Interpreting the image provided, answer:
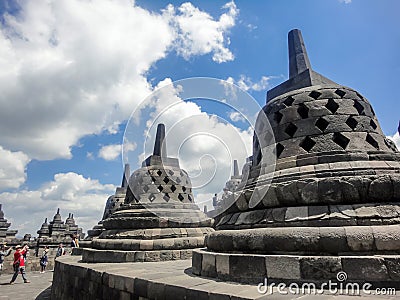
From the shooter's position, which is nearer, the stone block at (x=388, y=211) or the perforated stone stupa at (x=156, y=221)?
the stone block at (x=388, y=211)

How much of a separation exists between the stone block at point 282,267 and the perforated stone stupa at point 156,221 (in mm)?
4065

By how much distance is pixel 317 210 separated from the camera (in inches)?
128

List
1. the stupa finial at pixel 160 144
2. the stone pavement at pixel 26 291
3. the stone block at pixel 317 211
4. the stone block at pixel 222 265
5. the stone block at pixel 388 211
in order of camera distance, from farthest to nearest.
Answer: the stupa finial at pixel 160 144, the stone pavement at pixel 26 291, the stone block at pixel 222 265, the stone block at pixel 317 211, the stone block at pixel 388 211

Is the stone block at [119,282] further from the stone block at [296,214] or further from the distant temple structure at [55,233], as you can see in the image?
the distant temple structure at [55,233]

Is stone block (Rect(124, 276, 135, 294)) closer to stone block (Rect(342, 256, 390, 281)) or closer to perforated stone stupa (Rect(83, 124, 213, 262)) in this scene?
stone block (Rect(342, 256, 390, 281))

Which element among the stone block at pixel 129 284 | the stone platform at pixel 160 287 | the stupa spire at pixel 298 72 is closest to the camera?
the stone platform at pixel 160 287

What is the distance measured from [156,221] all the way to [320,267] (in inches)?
207

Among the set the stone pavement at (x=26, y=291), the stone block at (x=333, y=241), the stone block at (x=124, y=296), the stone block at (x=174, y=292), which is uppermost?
the stone block at (x=333, y=241)

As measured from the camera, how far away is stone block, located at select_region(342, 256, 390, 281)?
260cm

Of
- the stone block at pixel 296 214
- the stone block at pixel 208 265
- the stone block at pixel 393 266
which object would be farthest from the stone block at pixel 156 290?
the stone block at pixel 393 266

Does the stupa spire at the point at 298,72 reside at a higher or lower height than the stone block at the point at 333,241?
higher

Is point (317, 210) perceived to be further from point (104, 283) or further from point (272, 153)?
point (104, 283)

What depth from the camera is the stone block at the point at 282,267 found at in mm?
2848

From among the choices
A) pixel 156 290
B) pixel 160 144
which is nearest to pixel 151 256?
pixel 156 290
